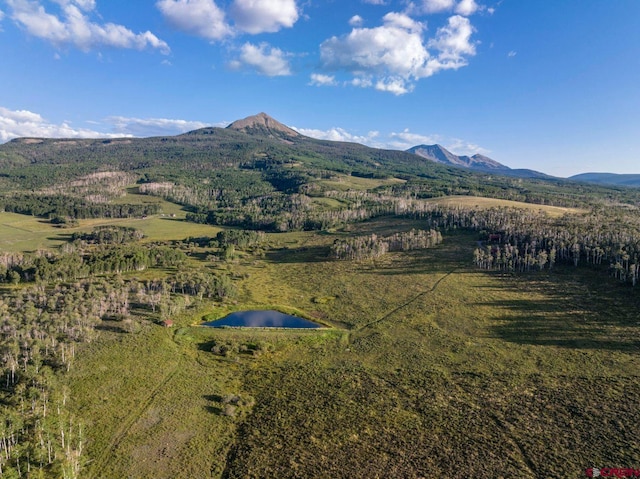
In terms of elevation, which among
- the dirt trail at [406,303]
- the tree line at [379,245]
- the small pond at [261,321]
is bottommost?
the small pond at [261,321]

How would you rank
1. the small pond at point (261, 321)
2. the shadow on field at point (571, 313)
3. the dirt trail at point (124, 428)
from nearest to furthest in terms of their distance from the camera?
the dirt trail at point (124, 428) → the shadow on field at point (571, 313) → the small pond at point (261, 321)

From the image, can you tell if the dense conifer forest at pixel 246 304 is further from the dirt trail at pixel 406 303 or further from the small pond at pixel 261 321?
the small pond at pixel 261 321

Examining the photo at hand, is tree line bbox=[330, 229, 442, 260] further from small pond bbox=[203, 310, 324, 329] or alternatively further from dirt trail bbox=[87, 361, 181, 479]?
dirt trail bbox=[87, 361, 181, 479]

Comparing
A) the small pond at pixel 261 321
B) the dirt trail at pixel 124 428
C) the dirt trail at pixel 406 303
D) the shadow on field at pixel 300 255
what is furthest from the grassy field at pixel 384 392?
the shadow on field at pixel 300 255

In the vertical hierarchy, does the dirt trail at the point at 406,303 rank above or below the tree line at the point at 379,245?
below

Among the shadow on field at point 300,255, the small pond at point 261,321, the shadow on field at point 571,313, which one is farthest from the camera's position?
the shadow on field at point 300,255

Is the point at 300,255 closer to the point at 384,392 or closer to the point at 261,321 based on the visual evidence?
the point at 261,321

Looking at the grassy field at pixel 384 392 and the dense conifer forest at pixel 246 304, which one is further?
the dense conifer forest at pixel 246 304
